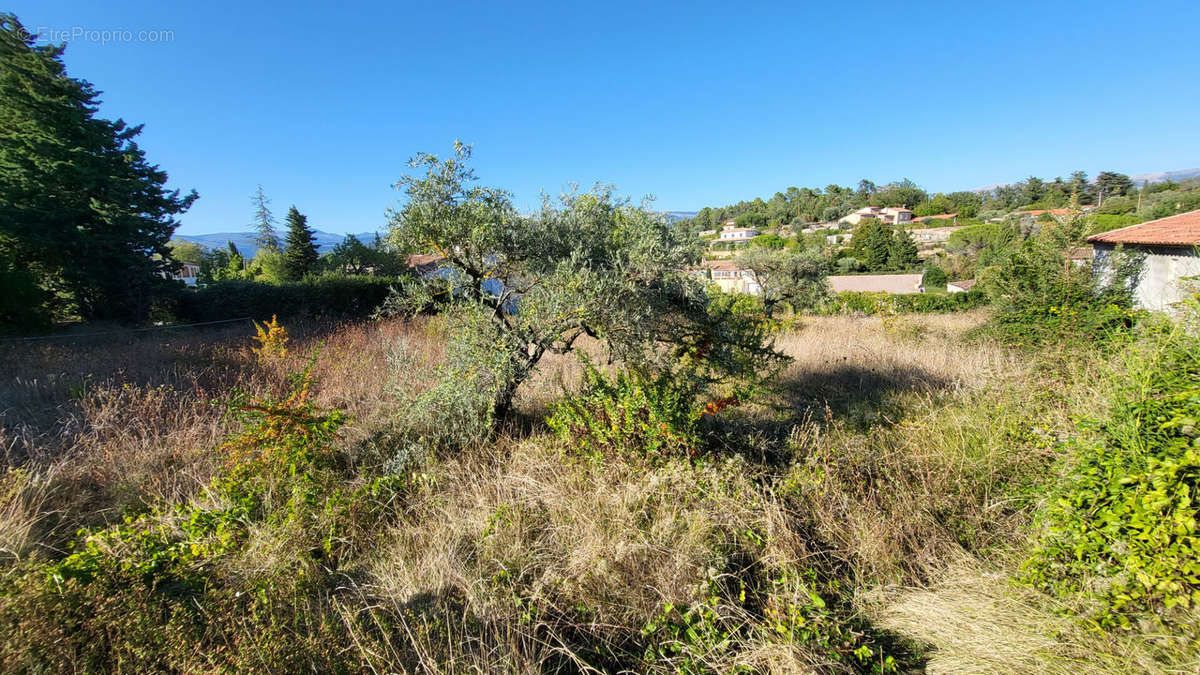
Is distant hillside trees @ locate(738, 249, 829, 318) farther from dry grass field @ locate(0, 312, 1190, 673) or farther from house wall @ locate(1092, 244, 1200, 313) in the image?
dry grass field @ locate(0, 312, 1190, 673)

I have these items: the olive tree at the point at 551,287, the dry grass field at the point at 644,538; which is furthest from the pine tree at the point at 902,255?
the olive tree at the point at 551,287

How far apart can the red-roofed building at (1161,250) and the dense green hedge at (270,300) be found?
18260 mm

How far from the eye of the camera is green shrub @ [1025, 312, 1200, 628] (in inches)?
67.0

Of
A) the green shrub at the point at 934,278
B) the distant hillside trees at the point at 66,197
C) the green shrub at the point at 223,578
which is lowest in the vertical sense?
the green shrub at the point at 934,278

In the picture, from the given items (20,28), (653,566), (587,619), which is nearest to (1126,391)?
(653,566)

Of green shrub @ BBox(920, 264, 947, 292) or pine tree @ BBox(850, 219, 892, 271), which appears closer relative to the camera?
green shrub @ BBox(920, 264, 947, 292)

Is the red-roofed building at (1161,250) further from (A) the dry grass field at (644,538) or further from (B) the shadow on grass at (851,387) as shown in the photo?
(A) the dry grass field at (644,538)

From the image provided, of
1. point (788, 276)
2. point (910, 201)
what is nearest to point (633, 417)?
point (788, 276)

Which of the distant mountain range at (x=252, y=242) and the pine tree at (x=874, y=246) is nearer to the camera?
the distant mountain range at (x=252, y=242)

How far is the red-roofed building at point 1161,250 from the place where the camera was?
9180 millimetres

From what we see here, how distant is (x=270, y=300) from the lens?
39.7 ft

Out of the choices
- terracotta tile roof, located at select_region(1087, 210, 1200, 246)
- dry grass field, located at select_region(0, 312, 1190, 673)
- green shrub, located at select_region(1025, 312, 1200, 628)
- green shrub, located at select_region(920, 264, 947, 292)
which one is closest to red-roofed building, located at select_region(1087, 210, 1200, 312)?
terracotta tile roof, located at select_region(1087, 210, 1200, 246)

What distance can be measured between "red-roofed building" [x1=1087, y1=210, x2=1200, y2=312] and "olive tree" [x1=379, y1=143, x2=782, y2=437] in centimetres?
1022

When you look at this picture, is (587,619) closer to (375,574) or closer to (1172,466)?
(375,574)
